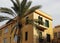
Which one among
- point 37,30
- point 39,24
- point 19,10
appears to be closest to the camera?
point 19,10

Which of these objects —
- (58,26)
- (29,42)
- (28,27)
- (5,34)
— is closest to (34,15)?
(28,27)

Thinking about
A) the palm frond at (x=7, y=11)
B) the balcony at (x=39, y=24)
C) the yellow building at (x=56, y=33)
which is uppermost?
the palm frond at (x=7, y=11)

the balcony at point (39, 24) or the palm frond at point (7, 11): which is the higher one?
the palm frond at point (7, 11)

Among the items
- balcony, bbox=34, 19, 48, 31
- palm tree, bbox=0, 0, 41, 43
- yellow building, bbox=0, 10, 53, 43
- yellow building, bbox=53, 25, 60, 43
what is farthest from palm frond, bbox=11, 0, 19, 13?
yellow building, bbox=53, 25, 60, 43

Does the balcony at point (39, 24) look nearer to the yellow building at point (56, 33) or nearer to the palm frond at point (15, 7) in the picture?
the palm frond at point (15, 7)

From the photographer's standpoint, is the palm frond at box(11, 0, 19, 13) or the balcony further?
the balcony

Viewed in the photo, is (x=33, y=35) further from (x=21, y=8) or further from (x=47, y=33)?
(x=21, y=8)

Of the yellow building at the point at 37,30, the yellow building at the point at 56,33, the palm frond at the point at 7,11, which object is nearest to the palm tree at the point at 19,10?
the palm frond at the point at 7,11

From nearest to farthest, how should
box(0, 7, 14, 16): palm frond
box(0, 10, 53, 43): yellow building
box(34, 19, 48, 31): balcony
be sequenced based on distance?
box(0, 7, 14, 16): palm frond
box(34, 19, 48, 31): balcony
box(0, 10, 53, 43): yellow building

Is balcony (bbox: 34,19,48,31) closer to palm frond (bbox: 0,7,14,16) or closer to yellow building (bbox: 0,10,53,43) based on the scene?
yellow building (bbox: 0,10,53,43)

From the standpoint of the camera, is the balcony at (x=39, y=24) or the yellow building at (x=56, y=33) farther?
the yellow building at (x=56, y=33)

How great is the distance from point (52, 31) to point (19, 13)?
15.1 metres

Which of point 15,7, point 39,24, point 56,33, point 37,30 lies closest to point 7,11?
point 15,7

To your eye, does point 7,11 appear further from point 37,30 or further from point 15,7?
point 37,30
